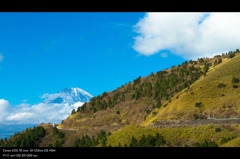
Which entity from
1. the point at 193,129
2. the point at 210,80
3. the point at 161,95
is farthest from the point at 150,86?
the point at 193,129

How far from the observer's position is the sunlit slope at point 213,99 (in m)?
63.8

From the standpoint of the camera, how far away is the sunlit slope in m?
63.8

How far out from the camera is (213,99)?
7131cm

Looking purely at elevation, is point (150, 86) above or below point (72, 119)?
above

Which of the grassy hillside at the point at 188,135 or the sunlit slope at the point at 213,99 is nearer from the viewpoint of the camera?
the grassy hillside at the point at 188,135

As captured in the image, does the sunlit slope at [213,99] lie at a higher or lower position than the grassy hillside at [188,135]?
higher

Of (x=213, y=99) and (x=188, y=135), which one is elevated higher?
(x=213, y=99)

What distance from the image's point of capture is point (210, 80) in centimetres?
8619

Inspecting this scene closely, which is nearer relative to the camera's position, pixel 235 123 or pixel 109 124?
pixel 235 123

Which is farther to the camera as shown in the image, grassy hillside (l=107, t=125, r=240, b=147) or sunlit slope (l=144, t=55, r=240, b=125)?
sunlit slope (l=144, t=55, r=240, b=125)
